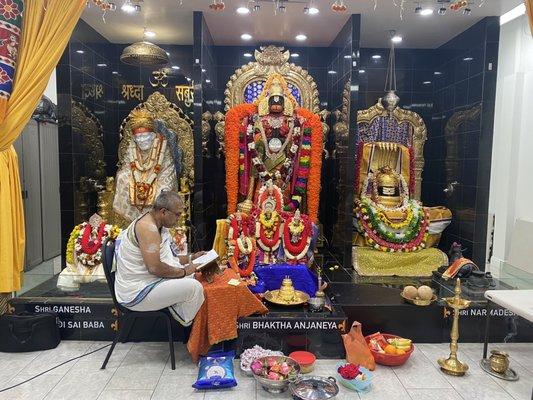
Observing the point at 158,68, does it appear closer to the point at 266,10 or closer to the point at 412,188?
the point at 266,10

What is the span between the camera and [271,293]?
401 cm

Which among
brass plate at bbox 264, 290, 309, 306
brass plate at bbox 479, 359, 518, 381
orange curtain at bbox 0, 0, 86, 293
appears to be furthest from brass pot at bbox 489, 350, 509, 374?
orange curtain at bbox 0, 0, 86, 293

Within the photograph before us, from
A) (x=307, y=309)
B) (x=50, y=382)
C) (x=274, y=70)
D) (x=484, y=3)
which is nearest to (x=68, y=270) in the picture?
(x=50, y=382)

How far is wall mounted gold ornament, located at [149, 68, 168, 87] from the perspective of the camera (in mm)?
6531

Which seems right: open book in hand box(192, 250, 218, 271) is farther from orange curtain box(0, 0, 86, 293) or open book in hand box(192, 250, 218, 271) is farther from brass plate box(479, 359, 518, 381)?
brass plate box(479, 359, 518, 381)

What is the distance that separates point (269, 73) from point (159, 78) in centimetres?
172

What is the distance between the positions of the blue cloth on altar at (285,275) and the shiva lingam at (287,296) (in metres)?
0.37

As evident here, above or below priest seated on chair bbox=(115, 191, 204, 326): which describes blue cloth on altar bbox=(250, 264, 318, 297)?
below

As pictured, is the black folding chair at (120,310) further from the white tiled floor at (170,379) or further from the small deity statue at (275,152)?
the small deity statue at (275,152)

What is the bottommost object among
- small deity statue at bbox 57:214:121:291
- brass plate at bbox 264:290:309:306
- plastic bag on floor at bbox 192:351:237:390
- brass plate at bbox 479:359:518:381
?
brass plate at bbox 479:359:518:381

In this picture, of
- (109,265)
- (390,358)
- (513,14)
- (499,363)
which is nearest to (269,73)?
(513,14)

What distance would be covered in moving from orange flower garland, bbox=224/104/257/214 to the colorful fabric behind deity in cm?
258

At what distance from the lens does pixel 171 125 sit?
6.36m

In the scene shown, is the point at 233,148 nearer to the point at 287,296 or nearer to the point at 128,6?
the point at 128,6
